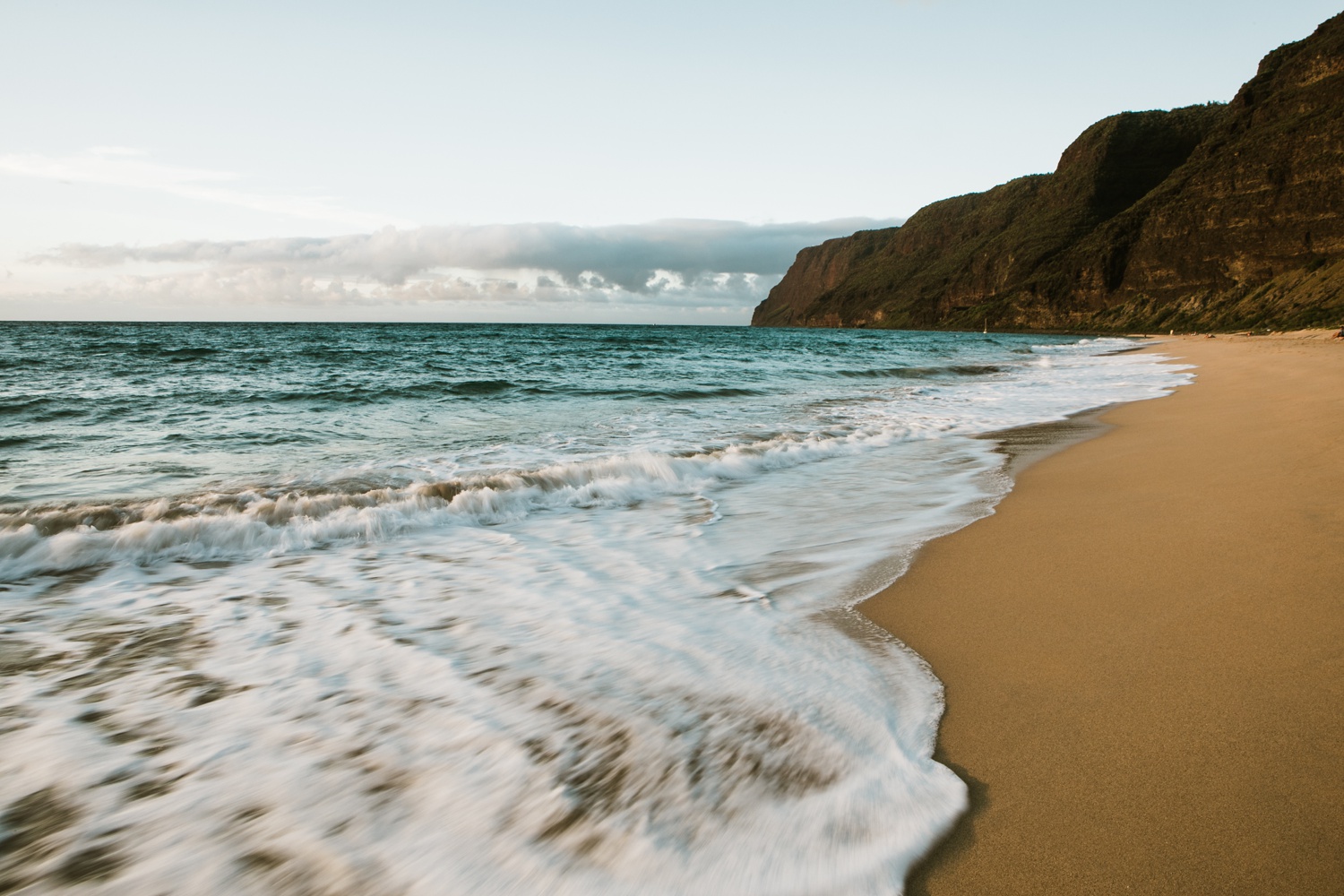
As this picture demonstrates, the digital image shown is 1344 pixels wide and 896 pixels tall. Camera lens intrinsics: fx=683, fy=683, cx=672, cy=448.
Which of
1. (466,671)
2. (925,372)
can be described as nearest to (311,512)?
(466,671)

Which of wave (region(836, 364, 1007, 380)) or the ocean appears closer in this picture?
the ocean

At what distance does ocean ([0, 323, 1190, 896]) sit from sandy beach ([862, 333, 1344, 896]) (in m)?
0.16

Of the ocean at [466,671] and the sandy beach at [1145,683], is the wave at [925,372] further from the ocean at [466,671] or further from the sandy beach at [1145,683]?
the sandy beach at [1145,683]

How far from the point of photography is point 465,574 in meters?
3.54

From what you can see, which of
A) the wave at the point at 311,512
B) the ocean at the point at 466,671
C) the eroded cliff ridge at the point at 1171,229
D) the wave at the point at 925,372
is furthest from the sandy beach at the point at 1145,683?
the eroded cliff ridge at the point at 1171,229

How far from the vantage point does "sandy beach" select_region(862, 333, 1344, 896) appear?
1.42 m

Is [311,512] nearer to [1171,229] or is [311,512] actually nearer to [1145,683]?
[1145,683]

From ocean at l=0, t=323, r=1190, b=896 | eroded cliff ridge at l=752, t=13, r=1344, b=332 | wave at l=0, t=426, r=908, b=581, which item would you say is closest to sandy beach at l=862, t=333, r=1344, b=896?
ocean at l=0, t=323, r=1190, b=896

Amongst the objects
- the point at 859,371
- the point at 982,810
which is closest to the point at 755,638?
the point at 982,810

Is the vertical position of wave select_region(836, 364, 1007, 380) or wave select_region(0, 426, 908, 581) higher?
wave select_region(836, 364, 1007, 380)

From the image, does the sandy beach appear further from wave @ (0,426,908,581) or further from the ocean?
wave @ (0,426,908,581)

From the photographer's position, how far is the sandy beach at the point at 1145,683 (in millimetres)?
1417

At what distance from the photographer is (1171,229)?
58375 mm

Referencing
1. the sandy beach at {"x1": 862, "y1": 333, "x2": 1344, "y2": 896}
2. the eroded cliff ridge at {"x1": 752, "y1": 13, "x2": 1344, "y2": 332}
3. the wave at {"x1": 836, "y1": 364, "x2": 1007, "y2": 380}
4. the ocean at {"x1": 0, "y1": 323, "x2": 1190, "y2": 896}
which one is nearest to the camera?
the sandy beach at {"x1": 862, "y1": 333, "x2": 1344, "y2": 896}
